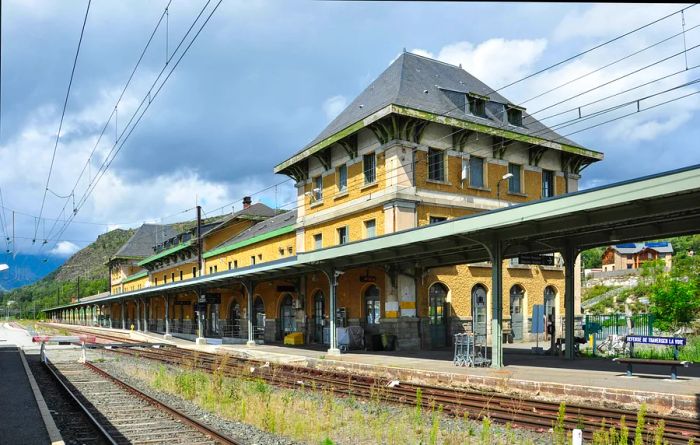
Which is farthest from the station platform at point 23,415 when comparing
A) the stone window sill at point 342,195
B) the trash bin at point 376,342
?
the stone window sill at point 342,195

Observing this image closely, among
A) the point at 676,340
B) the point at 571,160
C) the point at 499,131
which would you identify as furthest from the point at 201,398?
the point at 571,160

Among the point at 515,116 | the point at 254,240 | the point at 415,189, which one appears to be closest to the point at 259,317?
the point at 254,240

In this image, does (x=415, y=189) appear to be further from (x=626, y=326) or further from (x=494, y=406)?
(x=494, y=406)

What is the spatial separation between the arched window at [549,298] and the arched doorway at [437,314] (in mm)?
6412

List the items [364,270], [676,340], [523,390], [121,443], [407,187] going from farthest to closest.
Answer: [364,270] → [407,187] → [676,340] → [523,390] → [121,443]

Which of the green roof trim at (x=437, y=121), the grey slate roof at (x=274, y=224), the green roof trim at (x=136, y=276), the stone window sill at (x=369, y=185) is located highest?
the green roof trim at (x=437, y=121)

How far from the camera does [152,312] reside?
207ft

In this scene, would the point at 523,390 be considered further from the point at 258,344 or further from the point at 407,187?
the point at 258,344

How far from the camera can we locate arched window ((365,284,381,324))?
26234mm

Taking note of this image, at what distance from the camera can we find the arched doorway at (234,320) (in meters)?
40.2

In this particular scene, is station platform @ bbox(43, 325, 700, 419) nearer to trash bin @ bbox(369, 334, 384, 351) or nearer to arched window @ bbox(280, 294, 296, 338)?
trash bin @ bbox(369, 334, 384, 351)

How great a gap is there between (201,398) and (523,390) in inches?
271

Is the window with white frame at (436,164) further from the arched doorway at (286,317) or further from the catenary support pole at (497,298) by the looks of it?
the arched doorway at (286,317)

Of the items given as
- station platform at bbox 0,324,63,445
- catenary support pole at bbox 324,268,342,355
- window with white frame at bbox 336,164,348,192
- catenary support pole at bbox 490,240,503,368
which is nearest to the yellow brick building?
window with white frame at bbox 336,164,348,192
